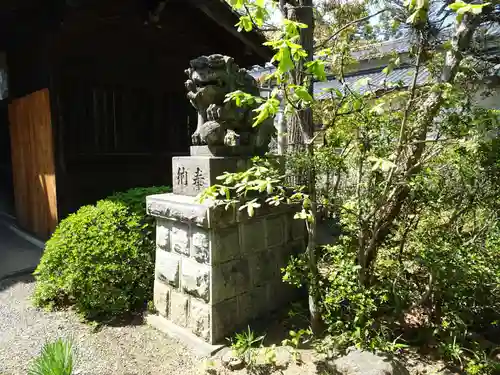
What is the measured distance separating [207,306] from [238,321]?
354 millimetres

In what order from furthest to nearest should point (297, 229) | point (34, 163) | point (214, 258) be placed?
1. point (34, 163)
2. point (297, 229)
3. point (214, 258)

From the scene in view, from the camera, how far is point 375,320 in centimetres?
286

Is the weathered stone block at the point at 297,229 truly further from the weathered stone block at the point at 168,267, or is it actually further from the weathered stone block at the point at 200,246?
the weathered stone block at the point at 168,267

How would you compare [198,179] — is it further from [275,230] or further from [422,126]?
[422,126]

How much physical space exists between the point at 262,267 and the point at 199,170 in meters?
1.08

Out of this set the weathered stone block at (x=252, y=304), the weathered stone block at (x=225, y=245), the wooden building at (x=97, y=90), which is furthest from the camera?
the wooden building at (x=97, y=90)

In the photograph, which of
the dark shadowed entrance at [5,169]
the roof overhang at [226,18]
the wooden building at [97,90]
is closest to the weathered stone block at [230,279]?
the wooden building at [97,90]

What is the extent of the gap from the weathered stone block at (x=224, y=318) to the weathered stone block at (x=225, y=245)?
38 centimetres

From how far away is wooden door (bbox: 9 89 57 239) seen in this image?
545cm

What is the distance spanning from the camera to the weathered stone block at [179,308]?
331 centimetres

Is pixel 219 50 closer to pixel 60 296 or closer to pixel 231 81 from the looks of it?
pixel 231 81

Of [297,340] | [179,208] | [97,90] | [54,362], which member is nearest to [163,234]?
[179,208]

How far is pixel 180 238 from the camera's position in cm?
330

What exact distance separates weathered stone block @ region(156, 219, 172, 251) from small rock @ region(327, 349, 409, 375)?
1.76m
